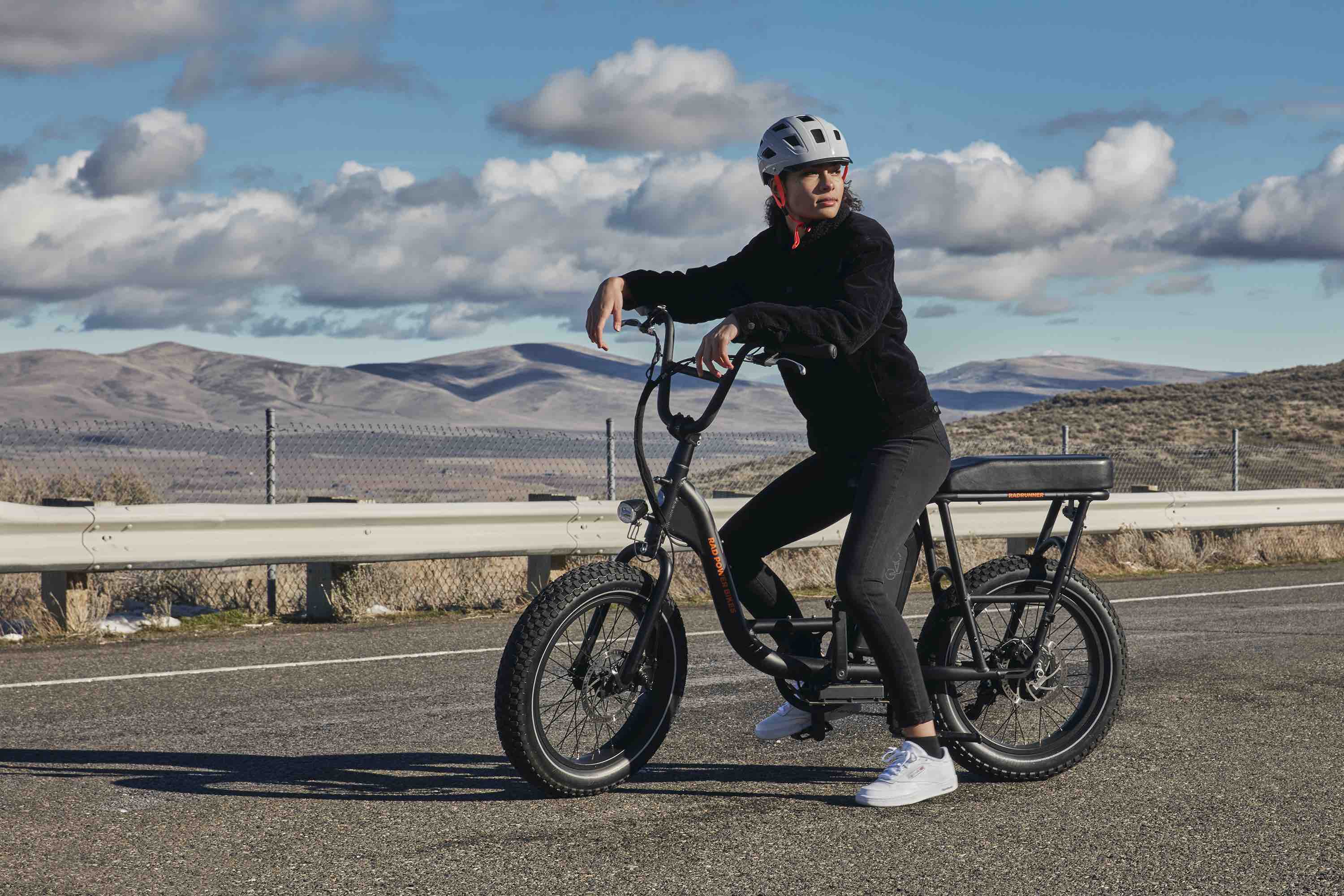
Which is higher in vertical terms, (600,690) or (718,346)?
(718,346)

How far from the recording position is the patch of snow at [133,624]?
32.2 feet

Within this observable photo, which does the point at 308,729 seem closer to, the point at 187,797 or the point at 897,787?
the point at 187,797

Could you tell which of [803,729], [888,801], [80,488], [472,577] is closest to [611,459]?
[472,577]

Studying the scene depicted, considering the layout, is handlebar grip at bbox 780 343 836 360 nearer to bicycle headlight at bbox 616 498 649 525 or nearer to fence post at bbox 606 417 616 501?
bicycle headlight at bbox 616 498 649 525

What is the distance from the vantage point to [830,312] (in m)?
4.68

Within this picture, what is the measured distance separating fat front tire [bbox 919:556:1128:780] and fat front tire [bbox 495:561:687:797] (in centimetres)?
96

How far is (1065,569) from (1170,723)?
4.61 feet

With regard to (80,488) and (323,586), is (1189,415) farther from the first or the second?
(323,586)

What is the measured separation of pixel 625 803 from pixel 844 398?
5.03 feet

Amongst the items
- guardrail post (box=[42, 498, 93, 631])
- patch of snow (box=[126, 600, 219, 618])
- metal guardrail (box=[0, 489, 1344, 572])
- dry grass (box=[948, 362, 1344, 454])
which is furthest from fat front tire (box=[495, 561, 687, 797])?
dry grass (box=[948, 362, 1344, 454])

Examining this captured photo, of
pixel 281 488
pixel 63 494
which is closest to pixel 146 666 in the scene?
pixel 63 494

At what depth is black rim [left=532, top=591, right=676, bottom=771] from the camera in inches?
195

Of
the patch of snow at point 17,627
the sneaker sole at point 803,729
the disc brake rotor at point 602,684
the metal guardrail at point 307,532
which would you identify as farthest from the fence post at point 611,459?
the disc brake rotor at point 602,684

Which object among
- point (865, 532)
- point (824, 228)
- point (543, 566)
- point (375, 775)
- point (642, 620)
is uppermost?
point (824, 228)
